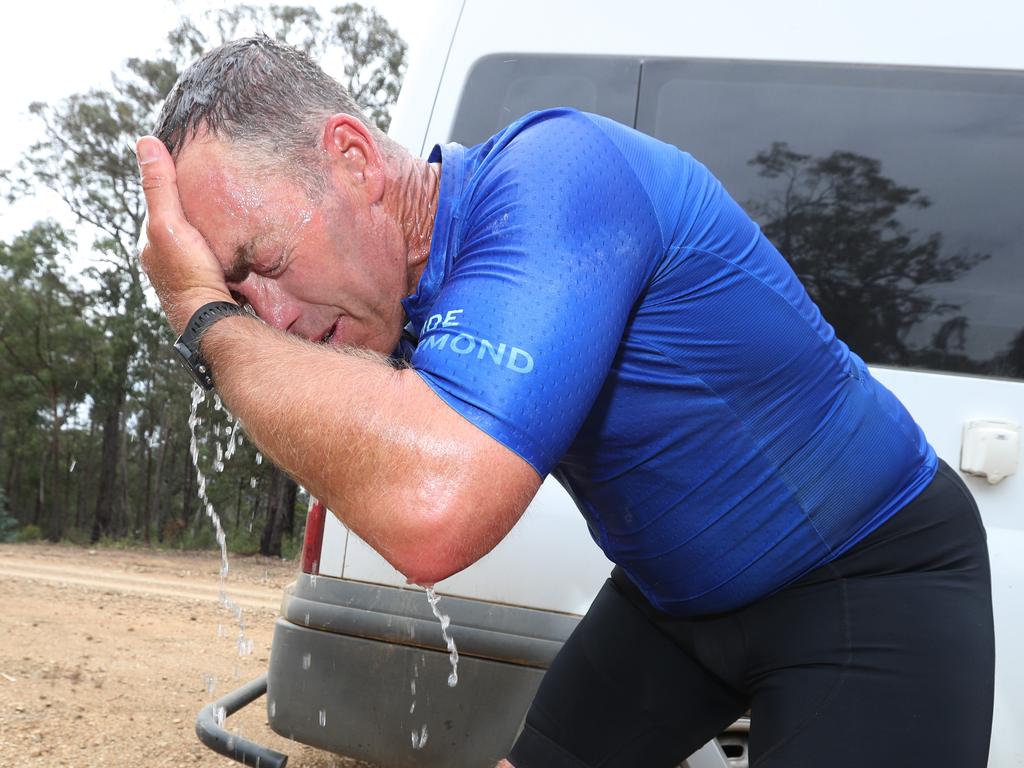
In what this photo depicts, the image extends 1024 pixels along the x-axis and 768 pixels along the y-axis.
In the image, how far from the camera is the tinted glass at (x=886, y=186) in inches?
88.7

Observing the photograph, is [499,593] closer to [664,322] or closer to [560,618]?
[560,618]

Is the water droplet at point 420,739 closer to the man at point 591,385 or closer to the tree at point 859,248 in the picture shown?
the man at point 591,385

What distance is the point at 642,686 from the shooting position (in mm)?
1671

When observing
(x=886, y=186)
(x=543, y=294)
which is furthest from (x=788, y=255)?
(x=543, y=294)

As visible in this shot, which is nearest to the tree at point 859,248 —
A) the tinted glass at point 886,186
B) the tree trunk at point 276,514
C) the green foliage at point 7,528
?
the tinted glass at point 886,186

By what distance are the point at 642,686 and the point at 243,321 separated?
0.92 m

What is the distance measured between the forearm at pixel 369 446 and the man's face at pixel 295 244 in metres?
0.28

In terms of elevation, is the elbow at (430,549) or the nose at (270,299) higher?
the nose at (270,299)

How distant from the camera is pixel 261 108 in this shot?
56.1 inches

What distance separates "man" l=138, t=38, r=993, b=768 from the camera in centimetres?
106

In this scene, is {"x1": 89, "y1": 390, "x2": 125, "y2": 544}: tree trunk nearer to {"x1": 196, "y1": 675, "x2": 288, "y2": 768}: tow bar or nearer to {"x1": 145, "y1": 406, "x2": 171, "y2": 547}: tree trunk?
{"x1": 145, "y1": 406, "x2": 171, "y2": 547}: tree trunk

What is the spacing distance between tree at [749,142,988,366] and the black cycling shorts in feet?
2.70

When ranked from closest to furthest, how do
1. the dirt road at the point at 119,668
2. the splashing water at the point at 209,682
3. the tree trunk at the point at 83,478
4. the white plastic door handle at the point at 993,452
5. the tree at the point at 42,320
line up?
the white plastic door handle at the point at 993,452 < the dirt road at the point at 119,668 < the splashing water at the point at 209,682 < the tree at the point at 42,320 < the tree trunk at the point at 83,478

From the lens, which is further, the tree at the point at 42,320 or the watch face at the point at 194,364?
the tree at the point at 42,320
